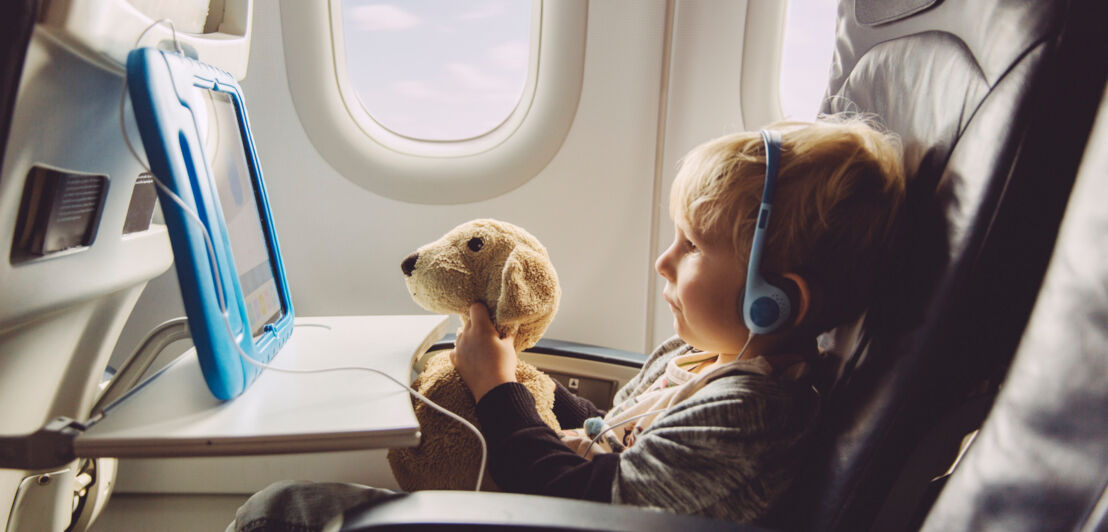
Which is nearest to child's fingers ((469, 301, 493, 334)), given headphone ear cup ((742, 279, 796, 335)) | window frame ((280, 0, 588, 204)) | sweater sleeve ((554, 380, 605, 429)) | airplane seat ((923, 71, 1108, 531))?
sweater sleeve ((554, 380, 605, 429))

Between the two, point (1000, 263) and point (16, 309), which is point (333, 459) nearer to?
point (16, 309)

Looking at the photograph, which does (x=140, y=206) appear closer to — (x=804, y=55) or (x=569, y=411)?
(x=569, y=411)

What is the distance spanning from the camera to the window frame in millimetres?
1481

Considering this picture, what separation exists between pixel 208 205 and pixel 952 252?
0.71m

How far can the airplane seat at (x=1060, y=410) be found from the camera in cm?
44

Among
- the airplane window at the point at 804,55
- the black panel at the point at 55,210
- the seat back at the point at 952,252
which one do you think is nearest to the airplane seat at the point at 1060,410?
the seat back at the point at 952,252

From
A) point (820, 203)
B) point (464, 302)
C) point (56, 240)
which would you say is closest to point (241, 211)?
point (56, 240)

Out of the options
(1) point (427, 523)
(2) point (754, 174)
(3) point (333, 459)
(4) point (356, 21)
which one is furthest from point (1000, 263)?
(3) point (333, 459)

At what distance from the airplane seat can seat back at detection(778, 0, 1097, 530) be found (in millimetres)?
58

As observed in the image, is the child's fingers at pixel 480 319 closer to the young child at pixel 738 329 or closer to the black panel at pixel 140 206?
the young child at pixel 738 329

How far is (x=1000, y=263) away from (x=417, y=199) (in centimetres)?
128

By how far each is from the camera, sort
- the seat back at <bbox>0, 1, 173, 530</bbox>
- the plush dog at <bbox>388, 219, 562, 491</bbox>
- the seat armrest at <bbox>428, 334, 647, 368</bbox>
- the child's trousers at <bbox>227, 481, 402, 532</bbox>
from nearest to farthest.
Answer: the seat back at <bbox>0, 1, 173, 530</bbox> → the child's trousers at <bbox>227, 481, 402, 532</bbox> → the plush dog at <bbox>388, 219, 562, 491</bbox> → the seat armrest at <bbox>428, 334, 647, 368</bbox>

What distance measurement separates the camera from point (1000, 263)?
59 cm

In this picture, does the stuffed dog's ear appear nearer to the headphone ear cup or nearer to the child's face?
the child's face
